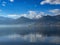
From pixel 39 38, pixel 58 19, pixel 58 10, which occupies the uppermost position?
pixel 58 10

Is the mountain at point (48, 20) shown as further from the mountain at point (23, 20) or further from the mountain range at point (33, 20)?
the mountain at point (23, 20)

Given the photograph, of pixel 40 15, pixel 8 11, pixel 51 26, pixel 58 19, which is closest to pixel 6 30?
pixel 8 11

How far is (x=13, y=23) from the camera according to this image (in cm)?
176

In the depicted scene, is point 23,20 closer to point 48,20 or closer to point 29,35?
point 29,35

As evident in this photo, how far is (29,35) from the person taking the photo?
1743 millimetres

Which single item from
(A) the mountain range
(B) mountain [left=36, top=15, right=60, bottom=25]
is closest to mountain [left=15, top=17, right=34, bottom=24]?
(A) the mountain range

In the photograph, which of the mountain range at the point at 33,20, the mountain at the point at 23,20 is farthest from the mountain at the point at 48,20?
the mountain at the point at 23,20

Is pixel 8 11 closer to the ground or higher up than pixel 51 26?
higher up

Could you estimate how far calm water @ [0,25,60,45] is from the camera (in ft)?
5.66

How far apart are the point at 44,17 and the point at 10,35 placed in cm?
52

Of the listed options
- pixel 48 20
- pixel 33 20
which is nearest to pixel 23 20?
pixel 33 20

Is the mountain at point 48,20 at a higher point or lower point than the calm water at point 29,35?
higher

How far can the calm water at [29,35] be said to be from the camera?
5.66 feet

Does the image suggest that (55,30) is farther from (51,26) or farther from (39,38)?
(39,38)
